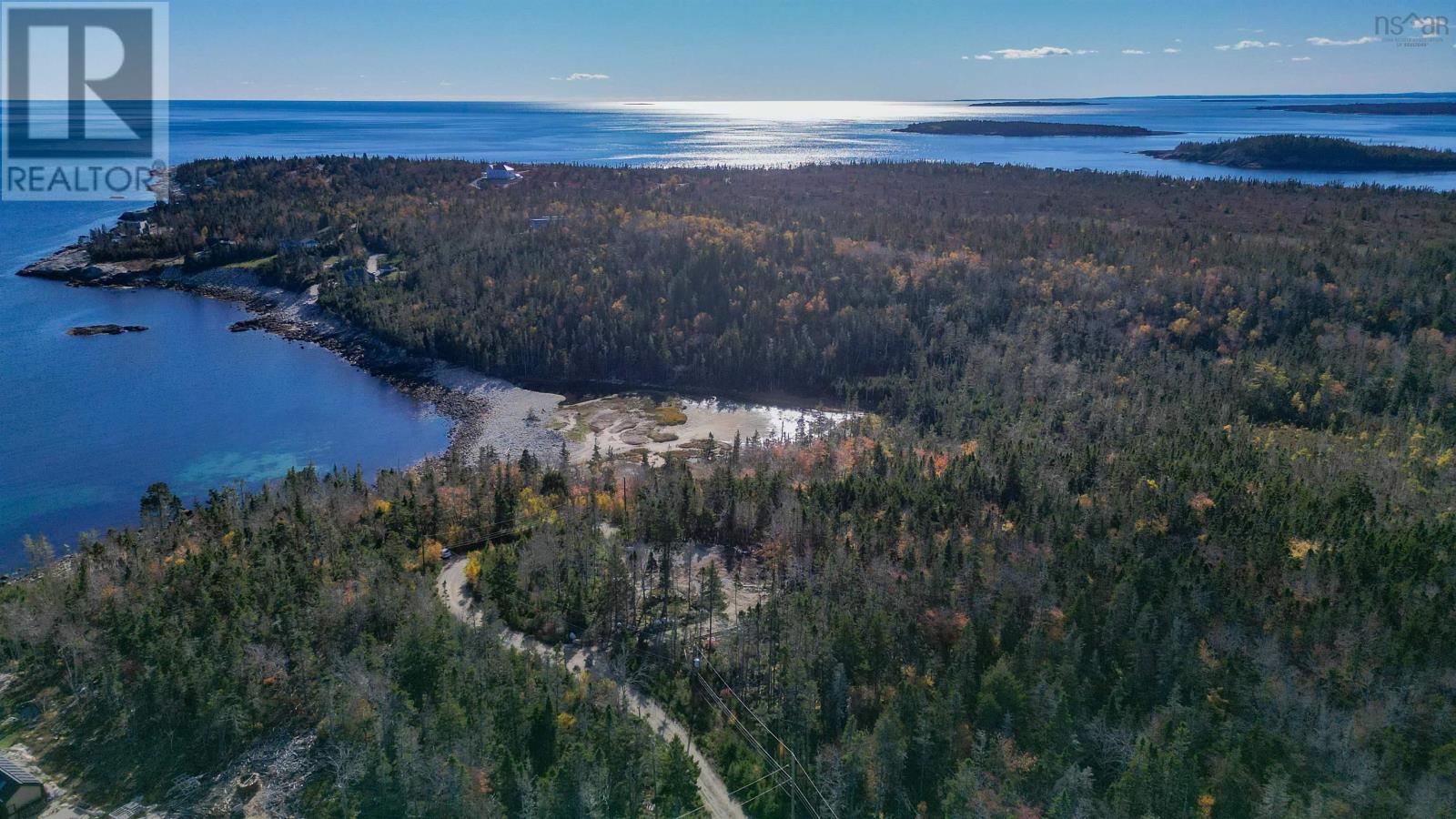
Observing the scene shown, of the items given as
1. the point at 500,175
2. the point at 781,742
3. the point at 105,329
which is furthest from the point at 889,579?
the point at 500,175

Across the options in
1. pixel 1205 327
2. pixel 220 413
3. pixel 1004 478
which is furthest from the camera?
pixel 1205 327

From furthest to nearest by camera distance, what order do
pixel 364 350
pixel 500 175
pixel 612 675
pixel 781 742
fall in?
pixel 500 175, pixel 364 350, pixel 612 675, pixel 781 742

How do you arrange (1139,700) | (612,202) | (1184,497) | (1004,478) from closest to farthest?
(1139,700), (1184,497), (1004,478), (612,202)

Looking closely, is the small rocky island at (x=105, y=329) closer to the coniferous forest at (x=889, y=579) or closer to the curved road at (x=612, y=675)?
the coniferous forest at (x=889, y=579)

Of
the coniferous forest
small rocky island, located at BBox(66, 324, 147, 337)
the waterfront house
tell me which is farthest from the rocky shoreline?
the waterfront house

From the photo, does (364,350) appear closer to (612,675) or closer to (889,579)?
(612,675)

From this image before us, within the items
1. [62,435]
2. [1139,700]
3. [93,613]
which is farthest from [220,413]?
[1139,700]

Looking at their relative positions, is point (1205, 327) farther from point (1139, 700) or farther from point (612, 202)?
point (612, 202)
